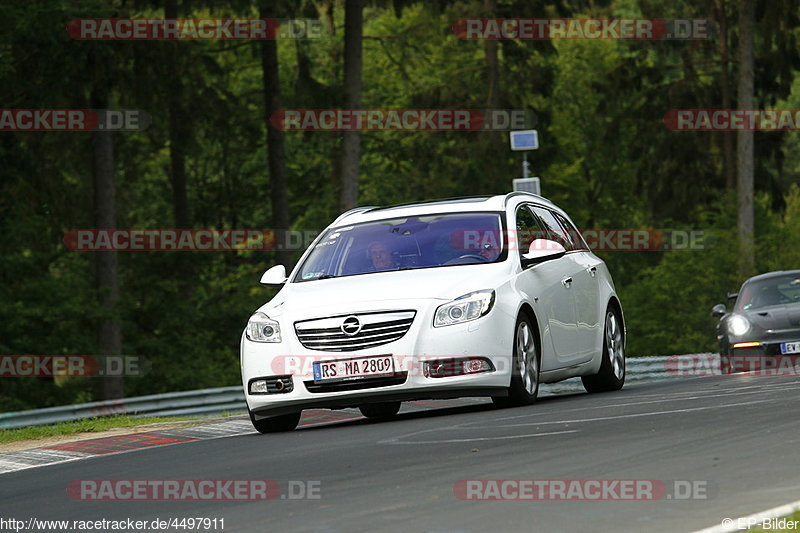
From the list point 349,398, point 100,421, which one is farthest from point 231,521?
point 100,421

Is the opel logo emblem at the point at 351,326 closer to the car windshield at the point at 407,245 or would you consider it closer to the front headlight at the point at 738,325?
the car windshield at the point at 407,245

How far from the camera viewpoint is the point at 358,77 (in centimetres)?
3647

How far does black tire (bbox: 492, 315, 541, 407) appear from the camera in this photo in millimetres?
12992

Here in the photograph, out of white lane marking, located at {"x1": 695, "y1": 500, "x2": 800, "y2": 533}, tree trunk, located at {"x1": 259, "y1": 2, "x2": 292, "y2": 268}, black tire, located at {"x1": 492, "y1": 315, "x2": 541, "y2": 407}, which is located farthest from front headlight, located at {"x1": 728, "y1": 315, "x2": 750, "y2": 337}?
tree trunk, located at {"x1": 259, "y1": 2, "x2": 292, "y2": 268}

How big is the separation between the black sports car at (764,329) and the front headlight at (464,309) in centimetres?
770

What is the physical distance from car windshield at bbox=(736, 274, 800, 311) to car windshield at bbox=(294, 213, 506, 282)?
766cm

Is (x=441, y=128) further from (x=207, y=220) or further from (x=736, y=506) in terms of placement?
(x=736, y=506)

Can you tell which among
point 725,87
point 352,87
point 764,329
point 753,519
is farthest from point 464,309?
point 725,87

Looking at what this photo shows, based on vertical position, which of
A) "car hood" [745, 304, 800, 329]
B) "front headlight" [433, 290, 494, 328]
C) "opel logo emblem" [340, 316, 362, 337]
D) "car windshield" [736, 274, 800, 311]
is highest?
"front headlight" [433, 290, 494, 328]

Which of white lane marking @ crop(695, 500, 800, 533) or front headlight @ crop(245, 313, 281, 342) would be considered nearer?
white lane marking @ crop(695, 500, 800, 533)

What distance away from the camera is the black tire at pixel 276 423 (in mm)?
13477

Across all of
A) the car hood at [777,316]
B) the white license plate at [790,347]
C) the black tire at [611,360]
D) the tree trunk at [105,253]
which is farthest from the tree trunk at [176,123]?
the black tire at [611,360]

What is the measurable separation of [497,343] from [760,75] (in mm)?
34755

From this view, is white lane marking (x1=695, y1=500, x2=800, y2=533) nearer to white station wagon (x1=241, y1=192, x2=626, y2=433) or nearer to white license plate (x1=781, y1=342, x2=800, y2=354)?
white station wagon (x1=241, y1=192, x2=626, y2=433)
